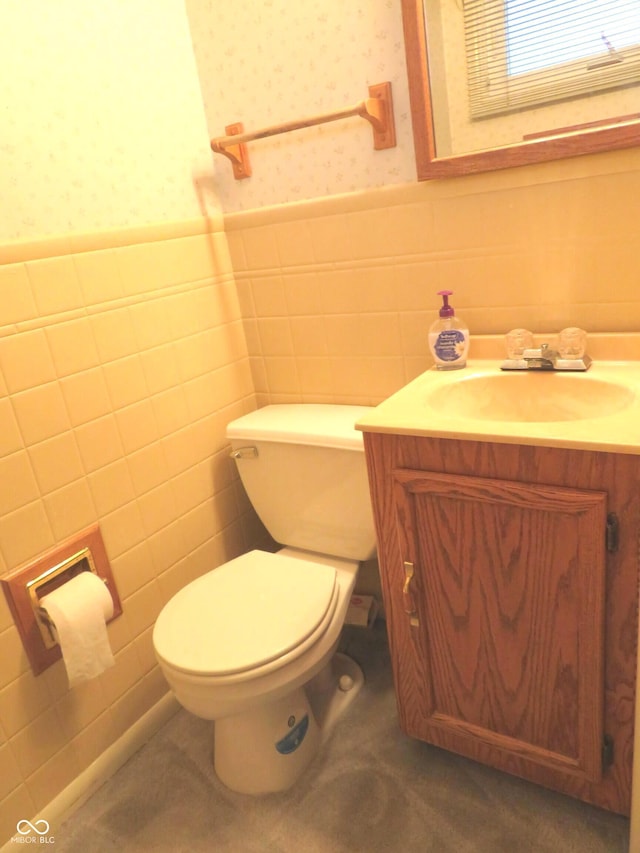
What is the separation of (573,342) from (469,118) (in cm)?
53

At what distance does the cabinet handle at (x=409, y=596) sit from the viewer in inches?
44.9

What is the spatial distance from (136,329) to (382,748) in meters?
1.18

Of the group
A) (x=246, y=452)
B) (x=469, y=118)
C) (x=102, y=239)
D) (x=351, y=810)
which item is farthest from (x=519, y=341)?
(x=351, y=810)

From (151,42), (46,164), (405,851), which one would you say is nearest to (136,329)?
(46,164)

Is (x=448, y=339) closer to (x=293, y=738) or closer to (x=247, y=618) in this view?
(x=247, y=618)

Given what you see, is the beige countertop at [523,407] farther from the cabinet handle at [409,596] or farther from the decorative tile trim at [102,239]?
the decorative tile trim at [102,239]

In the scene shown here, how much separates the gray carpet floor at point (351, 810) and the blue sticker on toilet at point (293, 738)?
83 millimetres

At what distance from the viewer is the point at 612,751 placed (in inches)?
41.3

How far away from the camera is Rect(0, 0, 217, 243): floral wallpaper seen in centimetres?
116

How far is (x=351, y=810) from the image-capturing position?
1259 mm

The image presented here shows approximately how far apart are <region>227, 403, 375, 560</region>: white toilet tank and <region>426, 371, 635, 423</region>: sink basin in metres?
0.24

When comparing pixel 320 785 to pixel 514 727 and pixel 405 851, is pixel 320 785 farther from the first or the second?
pixel 514 727

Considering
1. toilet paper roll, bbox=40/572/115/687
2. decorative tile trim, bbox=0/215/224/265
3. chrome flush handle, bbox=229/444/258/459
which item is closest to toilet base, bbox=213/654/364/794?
toilet paper roll, bbox=40/572/115/687

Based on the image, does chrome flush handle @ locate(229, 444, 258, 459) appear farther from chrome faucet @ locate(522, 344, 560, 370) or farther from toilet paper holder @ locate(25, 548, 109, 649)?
chrome faucet @ locate(522, 344, 560, 370)
